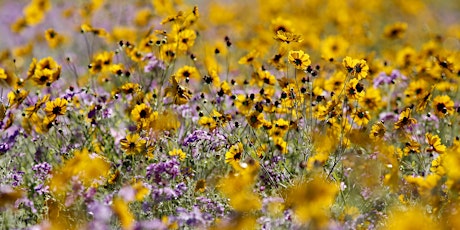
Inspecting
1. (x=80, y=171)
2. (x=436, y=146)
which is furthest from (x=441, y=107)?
(x=80, y=171)

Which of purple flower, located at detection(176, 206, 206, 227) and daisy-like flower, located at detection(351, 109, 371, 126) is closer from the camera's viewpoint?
purple flower, located at detection(176, 206, 206, 227)

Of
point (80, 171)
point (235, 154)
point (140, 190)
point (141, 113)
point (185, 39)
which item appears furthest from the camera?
point (185, 39)

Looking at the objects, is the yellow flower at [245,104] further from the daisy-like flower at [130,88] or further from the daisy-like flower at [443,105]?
the daisy-like flower at [443,105]

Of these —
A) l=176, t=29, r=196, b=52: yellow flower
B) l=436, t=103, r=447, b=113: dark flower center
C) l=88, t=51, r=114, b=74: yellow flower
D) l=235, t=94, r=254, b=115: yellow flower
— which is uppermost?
l=176, t=29, r=196, b=52: yellow flower

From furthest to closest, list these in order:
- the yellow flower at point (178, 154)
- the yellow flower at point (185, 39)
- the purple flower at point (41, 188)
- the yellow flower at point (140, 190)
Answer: the yellow flower at point (185, 39) → the yellow flower at point (178, 154) → the purple flower at point (41, 188) → the yellow flower at point (140, 190)

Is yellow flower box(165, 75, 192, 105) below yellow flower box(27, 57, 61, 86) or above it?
below

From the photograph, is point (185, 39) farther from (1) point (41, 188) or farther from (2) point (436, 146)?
(2) point (436, 146)

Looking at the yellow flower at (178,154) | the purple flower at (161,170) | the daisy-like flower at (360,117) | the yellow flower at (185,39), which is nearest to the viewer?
the purple flower at (161,170)

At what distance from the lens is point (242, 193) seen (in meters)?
3.06

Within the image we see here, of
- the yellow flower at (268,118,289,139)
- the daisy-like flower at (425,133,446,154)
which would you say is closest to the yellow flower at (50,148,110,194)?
the yellow flower at (268,118,289,139)

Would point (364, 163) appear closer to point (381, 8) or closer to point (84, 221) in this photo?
point (84, 221)

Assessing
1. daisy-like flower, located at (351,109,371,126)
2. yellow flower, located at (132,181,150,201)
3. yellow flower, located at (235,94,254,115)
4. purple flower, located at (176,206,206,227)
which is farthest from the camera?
yellow flower, located at (235,94,254,115)

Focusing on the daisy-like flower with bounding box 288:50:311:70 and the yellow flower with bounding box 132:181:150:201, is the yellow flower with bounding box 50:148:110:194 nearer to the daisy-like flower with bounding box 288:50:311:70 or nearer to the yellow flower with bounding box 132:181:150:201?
the yellow flower with bounding box 132:181:150:201

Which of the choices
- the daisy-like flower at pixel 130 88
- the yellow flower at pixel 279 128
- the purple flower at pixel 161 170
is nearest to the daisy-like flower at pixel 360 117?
the yellow flower at pixel 279 128
